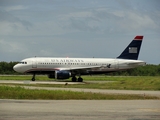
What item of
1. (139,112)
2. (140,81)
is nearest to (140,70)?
(140,81)

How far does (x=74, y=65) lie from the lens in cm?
6359

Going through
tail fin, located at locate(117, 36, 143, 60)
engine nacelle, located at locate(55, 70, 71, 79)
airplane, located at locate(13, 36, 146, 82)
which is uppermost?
tail fin, located at locate(117, 36, 143, 60)

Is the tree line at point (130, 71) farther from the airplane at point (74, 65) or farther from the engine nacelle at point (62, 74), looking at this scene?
the engine nacelle at point (62, 74)

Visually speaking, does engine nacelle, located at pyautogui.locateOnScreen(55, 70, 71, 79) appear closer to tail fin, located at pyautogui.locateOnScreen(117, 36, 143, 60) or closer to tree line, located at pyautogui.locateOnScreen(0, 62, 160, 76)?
tail fin, located at pyautogui.locateOnScreen(117, 36, 143, 60)

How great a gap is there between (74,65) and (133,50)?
989cm

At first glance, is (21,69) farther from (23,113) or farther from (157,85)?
(23,113)

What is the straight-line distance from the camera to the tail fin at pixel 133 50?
6756cm

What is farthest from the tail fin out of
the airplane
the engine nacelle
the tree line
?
the tree line

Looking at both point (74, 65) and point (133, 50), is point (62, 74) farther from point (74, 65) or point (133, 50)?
point (133, 50)

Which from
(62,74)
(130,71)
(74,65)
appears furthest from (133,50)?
(130,71)

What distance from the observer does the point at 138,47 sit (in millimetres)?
68500

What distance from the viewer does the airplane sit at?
61188 mm

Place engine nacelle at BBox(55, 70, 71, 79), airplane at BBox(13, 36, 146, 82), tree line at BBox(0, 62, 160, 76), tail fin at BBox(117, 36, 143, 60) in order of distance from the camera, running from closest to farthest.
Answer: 1. engine nacelle at BBox(55, 70, 71, 79)
2. airplane at BBox(13, 36, 146, 82)
3. tail fin at BBox(117, 36, 143, 60)
4. tree line at BBox(0, 62, 160, 76)

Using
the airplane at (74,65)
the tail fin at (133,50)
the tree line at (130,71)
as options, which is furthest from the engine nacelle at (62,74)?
the tree line at (130,71)
